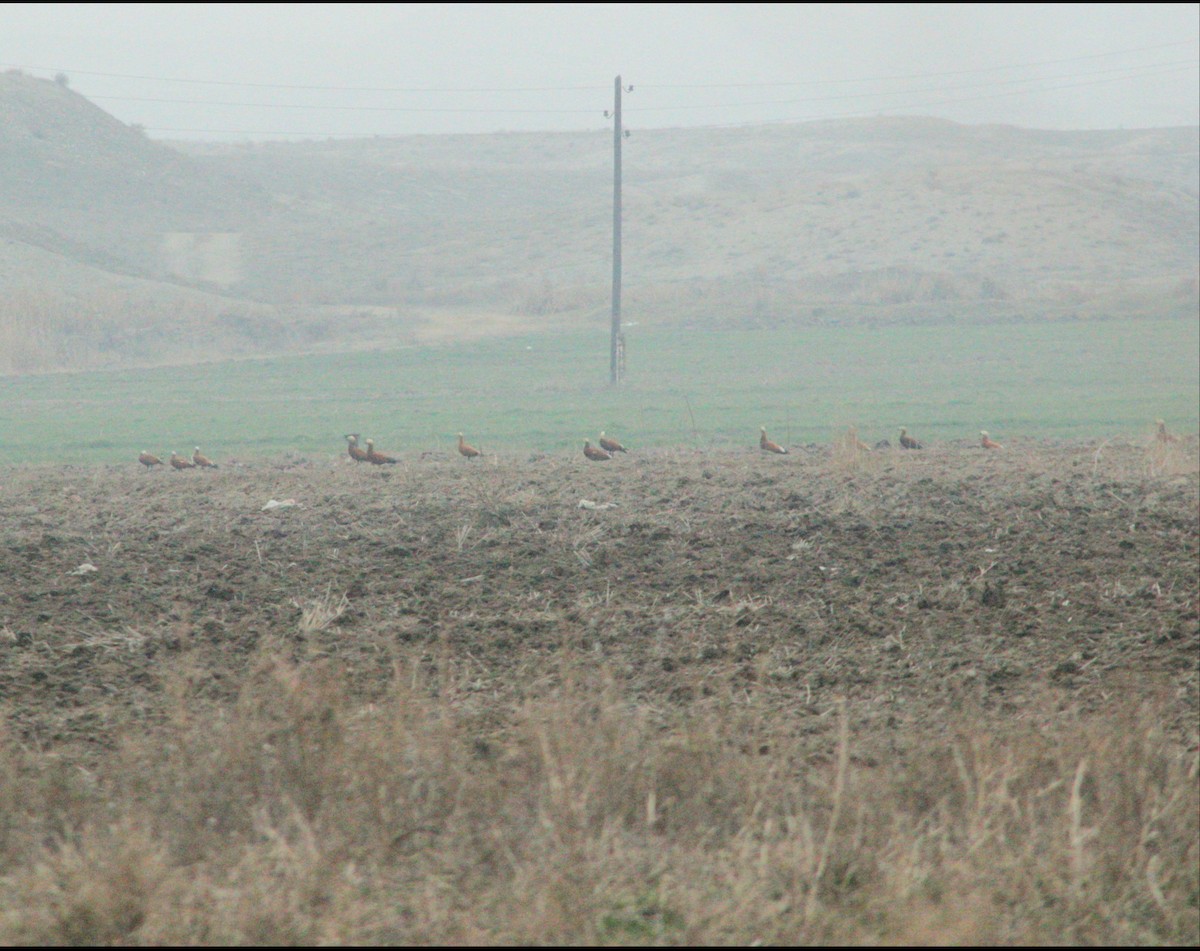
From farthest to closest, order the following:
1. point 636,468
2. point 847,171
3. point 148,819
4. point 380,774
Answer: point 847,171, point 636,468, point 380,774, point 148,819

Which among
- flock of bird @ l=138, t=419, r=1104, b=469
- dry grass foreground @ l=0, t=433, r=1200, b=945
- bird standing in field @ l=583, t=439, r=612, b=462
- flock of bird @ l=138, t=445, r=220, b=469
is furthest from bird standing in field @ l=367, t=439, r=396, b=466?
dry grass foreground @ l=0, t=433, r=1200, b=945

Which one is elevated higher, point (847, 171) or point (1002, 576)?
point (847, 171)

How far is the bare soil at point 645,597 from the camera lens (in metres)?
7.61

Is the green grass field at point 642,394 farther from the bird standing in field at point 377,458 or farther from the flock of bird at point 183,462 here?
A: the bird standing in field at point 377,458

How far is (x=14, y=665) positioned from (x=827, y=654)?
4.80m

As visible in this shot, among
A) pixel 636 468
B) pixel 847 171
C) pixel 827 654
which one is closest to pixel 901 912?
pixel 827 654

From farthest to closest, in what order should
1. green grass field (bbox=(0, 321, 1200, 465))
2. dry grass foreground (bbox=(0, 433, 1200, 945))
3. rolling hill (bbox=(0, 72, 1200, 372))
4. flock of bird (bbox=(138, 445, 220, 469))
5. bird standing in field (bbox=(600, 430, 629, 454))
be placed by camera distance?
rolling hill (bbox=(0, 72, 1200, 372)) < green grass field (bbox=(0, 321, 1200, 465)) < bird standing in field (bbox=(600, 430, 629, 454)) < flock of bird (bbox=(138, 445, 220, 469)) < dry grass foreground (bbox=(0, 433, 1200, 945))

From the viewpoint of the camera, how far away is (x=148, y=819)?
482 centimetres

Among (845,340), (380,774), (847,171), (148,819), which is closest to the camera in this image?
(148,819)

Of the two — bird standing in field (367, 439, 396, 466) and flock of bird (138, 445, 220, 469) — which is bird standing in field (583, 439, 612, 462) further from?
flock of bird (138, 445, 220, 469)

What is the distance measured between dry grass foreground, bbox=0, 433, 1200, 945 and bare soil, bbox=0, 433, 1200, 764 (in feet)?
0.13

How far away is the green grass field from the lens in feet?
81.4

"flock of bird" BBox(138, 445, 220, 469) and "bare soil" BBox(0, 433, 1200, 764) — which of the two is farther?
"flock of bird" BBox(138, 445, 220, 469)

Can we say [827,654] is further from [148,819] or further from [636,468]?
[636,468]
